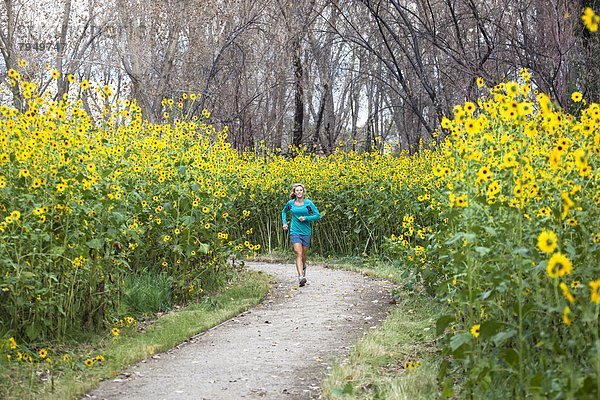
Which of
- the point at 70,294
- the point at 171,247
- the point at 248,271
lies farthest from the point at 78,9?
the point at 70,294

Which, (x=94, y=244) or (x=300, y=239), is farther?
(x=300, y=239)

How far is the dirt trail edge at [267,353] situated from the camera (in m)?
5.32

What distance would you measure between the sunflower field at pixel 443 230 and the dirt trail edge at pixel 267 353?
34.5 inches

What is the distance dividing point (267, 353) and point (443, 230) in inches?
82.8

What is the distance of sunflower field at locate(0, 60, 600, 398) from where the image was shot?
3.96 metres

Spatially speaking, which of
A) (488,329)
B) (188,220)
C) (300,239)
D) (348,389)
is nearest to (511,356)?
(488,329)

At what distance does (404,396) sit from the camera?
4.76 meters

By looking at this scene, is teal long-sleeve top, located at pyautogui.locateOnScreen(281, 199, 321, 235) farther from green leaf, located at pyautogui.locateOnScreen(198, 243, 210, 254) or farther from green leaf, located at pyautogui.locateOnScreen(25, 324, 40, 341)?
green leaf, located at pyautogui.locateOnScreen(25, 324, 40, 341)

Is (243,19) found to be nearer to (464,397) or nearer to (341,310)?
(341,310)

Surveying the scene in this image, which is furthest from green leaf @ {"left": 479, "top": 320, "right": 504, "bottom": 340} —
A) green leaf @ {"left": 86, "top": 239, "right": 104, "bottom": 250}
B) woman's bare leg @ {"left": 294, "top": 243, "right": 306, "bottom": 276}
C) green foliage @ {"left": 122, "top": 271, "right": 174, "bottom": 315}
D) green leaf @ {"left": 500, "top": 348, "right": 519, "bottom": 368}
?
woman's bare leg @ {"left": 294, "top": 243, "right": 306, "bottom": 276}

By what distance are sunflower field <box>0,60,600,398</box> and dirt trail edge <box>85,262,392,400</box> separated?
88 cm

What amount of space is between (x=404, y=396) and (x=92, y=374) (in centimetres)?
247

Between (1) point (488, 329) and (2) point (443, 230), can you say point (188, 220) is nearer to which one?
(2) point (443, 230)

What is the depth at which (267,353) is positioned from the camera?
6.45 m
